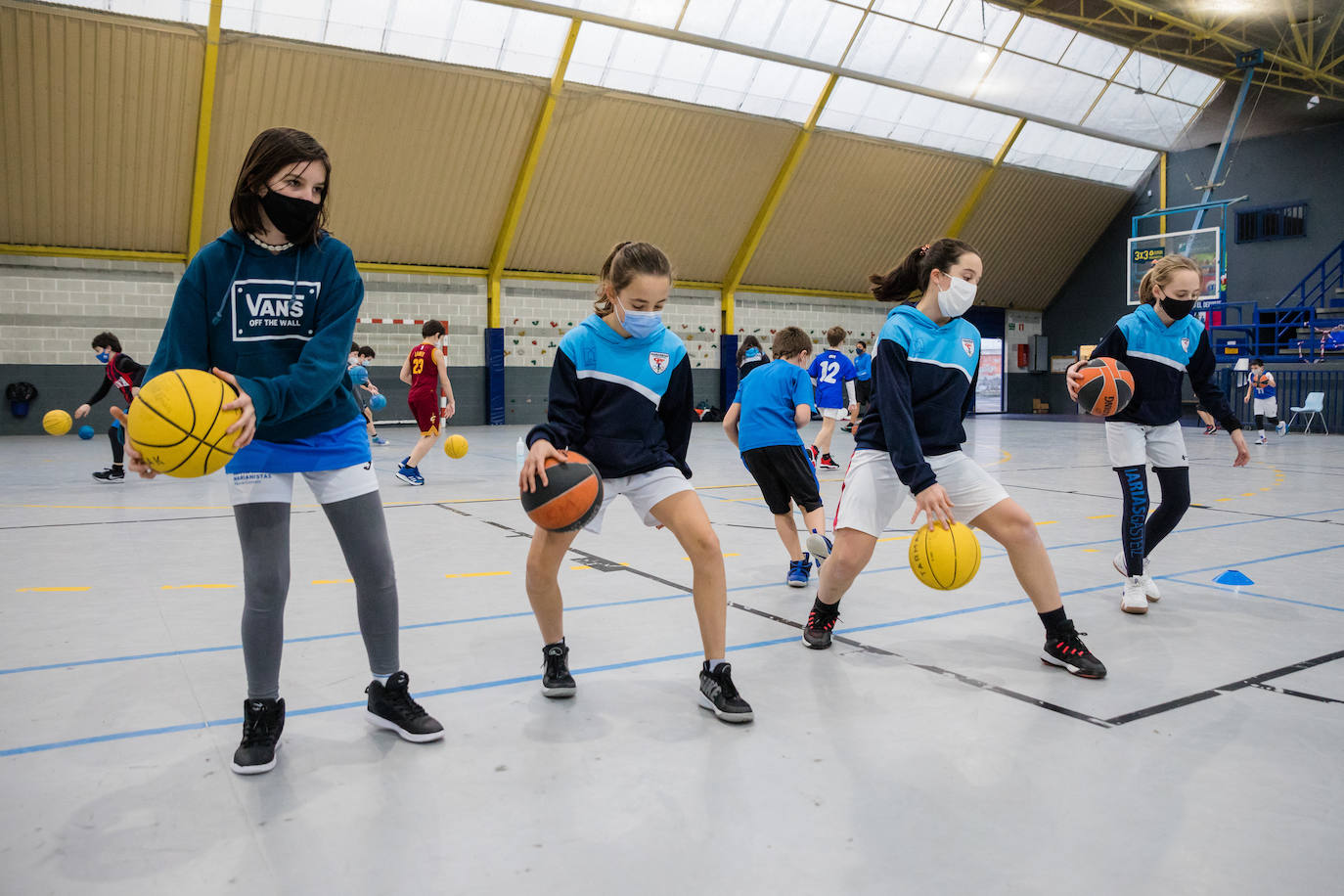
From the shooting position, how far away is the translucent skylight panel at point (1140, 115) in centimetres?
2448

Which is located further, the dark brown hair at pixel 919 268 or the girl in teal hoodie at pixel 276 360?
the dark brown hair at pixel 919 268

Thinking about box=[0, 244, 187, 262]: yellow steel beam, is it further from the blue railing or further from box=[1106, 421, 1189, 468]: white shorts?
the blue railing

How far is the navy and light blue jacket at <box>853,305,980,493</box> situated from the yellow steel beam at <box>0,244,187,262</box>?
18.5 metres

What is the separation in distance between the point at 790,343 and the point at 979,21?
1827 cm

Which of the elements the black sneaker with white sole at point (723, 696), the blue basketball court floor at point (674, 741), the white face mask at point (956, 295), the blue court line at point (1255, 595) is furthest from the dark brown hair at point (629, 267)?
the blue court line at point (1255, 595)

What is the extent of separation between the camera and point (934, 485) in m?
3.41

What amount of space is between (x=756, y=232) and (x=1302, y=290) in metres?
13.4

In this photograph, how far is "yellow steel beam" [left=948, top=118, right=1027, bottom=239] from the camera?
2445 cm

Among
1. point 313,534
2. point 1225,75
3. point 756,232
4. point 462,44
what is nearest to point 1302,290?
point 1225,75

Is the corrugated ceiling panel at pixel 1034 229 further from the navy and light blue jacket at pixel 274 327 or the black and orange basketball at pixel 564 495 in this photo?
the navy and light blue jacket at pixel 274 327

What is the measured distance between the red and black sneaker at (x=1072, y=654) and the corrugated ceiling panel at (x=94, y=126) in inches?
676

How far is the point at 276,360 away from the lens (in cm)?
280

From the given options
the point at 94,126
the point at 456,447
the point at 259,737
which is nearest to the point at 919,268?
the point at 259,737

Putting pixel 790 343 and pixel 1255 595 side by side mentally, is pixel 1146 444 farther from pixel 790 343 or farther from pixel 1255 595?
Answer: pixel 790 343
